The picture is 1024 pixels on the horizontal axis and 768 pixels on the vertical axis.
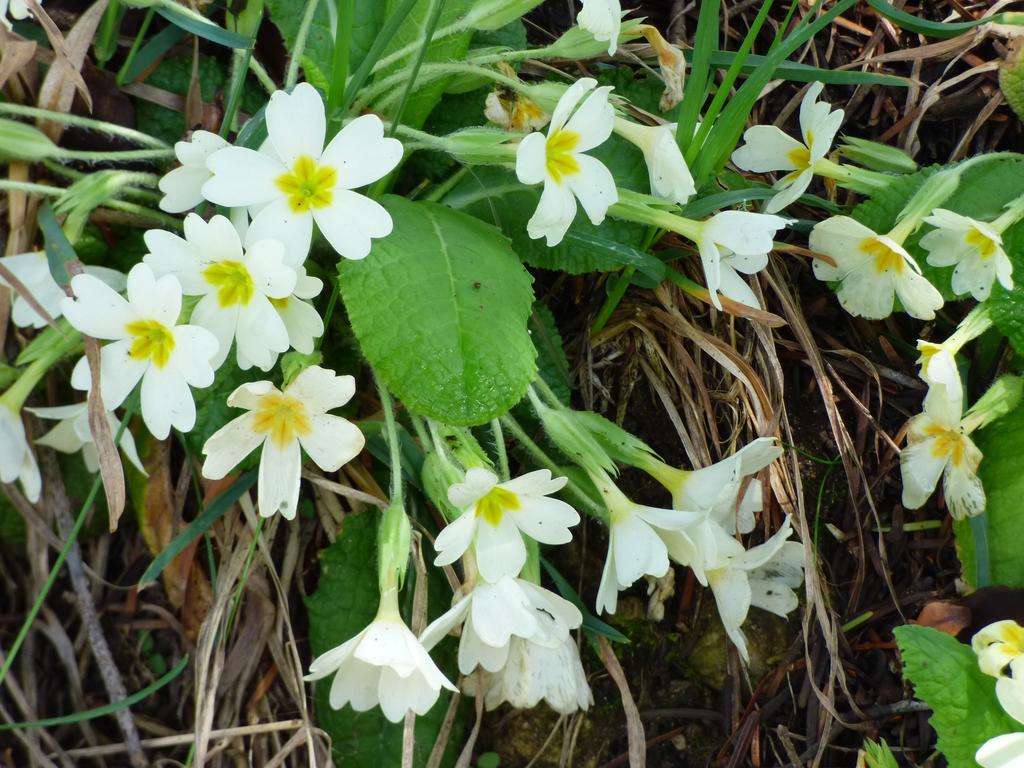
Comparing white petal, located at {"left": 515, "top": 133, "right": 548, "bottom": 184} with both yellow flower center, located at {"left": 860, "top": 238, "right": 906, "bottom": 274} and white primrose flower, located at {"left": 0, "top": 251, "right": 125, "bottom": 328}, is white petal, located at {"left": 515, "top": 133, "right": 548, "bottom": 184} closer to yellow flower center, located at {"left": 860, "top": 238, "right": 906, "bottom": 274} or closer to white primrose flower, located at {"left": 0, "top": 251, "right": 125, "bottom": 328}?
yellow flower center, located at {"left": 860, "top": 238, "right": 906, "bottom": 274}

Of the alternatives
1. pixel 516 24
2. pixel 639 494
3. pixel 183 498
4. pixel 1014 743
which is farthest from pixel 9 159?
pixel 1014 743

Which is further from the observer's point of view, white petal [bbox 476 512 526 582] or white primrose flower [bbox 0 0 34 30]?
white primrose flower [bbox 0 0 34 30]

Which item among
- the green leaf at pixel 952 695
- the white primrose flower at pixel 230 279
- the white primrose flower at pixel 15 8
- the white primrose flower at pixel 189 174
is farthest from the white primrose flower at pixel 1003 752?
the white primrose flower at pixel 15 8

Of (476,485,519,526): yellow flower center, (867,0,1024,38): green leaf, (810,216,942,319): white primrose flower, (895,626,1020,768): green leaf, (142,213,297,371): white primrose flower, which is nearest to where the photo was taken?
(142,213,297,371): white primrose flower

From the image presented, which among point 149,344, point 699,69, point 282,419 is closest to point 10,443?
point 149,344

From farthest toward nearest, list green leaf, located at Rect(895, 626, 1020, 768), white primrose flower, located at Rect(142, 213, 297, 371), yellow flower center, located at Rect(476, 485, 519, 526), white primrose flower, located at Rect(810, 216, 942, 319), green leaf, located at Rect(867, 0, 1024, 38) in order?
green leaf, located at Rect(867, 0, 1024, 38)
white primrose flower, located at Rect(810, 216, 942, 319)
green leaf, located at Rect(895, 626, 1020, 768)
yellow flower center, located at Rect(476, 485, 519, 526)
white primrose flower, located at Rect(142, 213, 297, 371)

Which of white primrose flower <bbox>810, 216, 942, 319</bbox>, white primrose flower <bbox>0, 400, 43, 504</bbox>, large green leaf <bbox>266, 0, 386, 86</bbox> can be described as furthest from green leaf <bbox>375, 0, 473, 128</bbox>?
white primrose flower <bbox>0, 400, 43, 504</bbox>
